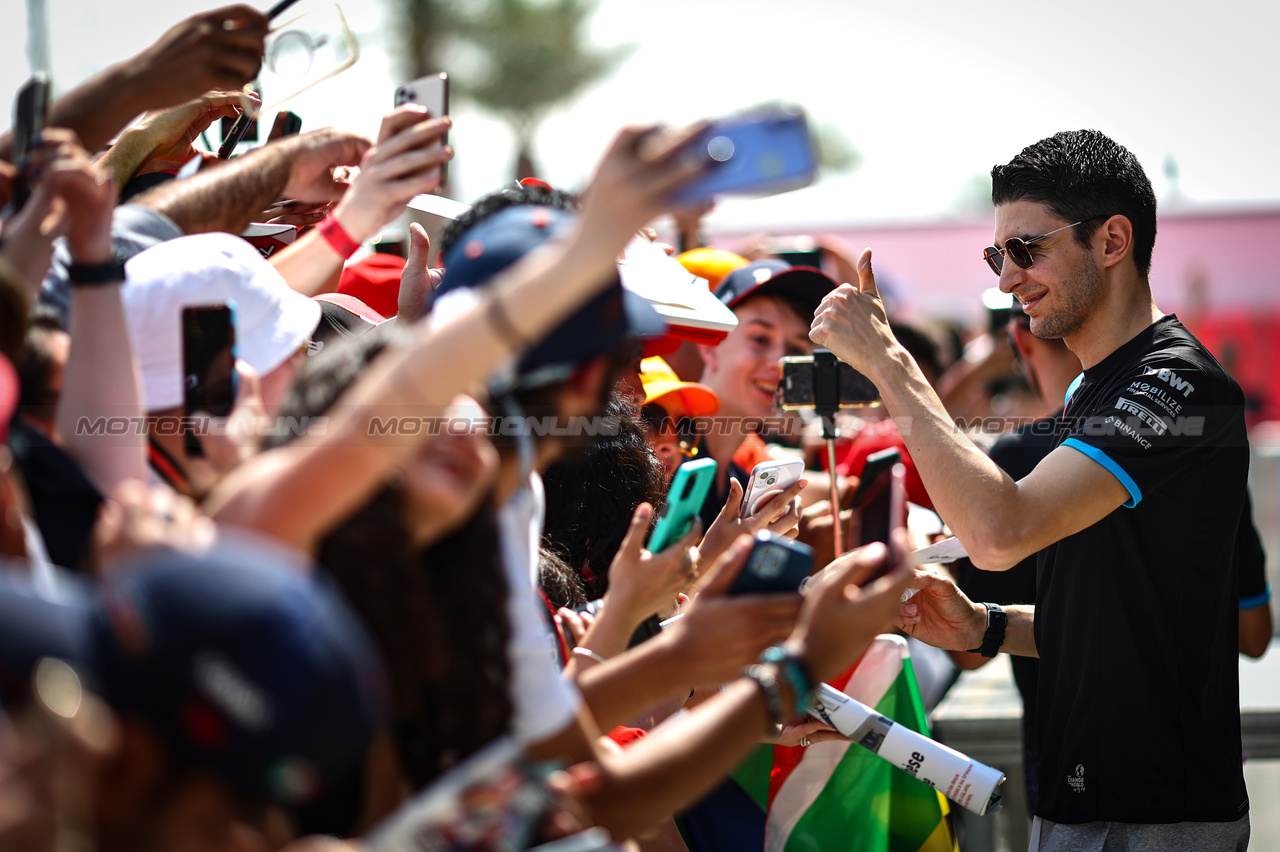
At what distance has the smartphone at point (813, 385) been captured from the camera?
3.63 metres

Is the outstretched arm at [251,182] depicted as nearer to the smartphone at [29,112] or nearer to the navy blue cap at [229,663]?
the smartphone at [29,112]

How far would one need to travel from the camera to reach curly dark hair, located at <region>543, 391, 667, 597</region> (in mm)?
3037

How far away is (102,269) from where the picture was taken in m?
1.78

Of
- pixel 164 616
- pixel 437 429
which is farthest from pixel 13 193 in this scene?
pixel 164 616

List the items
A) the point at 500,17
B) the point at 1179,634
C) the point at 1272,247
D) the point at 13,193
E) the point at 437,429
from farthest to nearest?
the point at 500,17 < the point at 1272,247 < the point at 1179,634 < the point at 13,193 < the point at 437,429

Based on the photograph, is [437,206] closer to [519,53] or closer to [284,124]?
[284,124]

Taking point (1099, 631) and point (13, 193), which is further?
point (1099, 631)

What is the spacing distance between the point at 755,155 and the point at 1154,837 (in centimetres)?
204

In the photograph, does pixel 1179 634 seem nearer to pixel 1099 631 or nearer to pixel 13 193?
pixel 1099 631

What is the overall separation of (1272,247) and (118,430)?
14.4 metres

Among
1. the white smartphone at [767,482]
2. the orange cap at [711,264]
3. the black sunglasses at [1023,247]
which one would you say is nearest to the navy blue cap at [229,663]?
the white smartphone at [767,482]

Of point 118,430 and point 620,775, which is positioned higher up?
point 118,430

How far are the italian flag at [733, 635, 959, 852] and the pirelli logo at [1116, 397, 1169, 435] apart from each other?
3.88 ft

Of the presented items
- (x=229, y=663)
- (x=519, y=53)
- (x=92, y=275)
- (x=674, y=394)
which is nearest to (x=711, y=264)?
(x=674, y=394)
